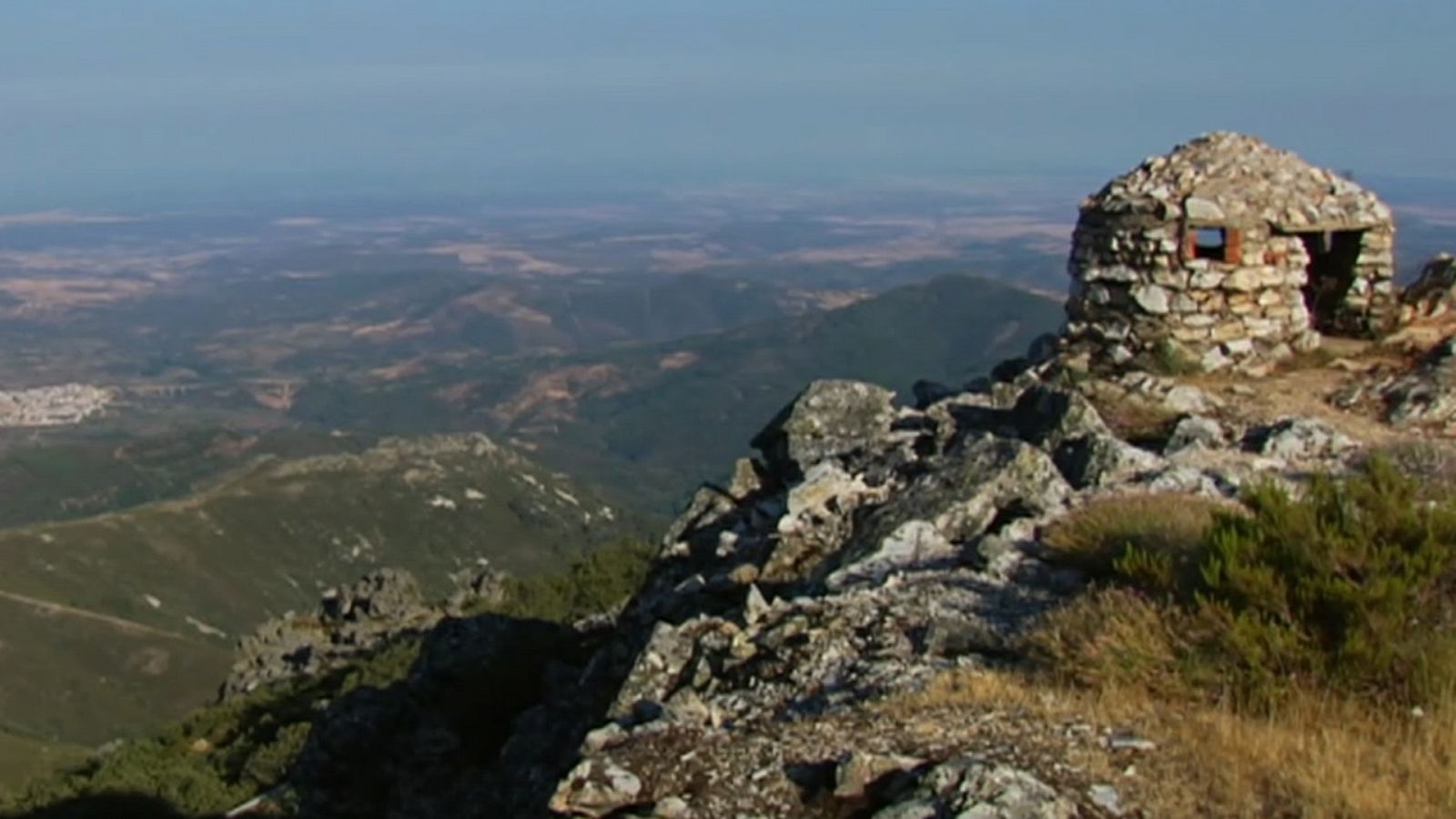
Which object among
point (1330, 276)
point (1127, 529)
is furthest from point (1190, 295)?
point (1127, 529)

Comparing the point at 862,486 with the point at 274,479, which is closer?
the point at 862,486

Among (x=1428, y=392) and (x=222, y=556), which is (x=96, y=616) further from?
(x=1428, y=392)

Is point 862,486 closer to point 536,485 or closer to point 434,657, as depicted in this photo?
point 434,657

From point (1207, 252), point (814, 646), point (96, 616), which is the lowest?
point (96, 616)

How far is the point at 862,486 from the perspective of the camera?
492 inches

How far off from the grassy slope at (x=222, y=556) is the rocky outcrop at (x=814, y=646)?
227 ft

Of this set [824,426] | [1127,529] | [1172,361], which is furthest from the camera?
Answer: [1172,361]

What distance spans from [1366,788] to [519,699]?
8.32 m

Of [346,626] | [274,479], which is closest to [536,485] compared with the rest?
[274,479]

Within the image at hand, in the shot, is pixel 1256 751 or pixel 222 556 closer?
pixel 1256 751

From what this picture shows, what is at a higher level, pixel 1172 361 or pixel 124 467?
pixel 1172 361

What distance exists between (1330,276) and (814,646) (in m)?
13.0

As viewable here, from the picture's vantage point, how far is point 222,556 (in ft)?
387

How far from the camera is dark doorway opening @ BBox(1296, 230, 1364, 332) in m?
18.5
